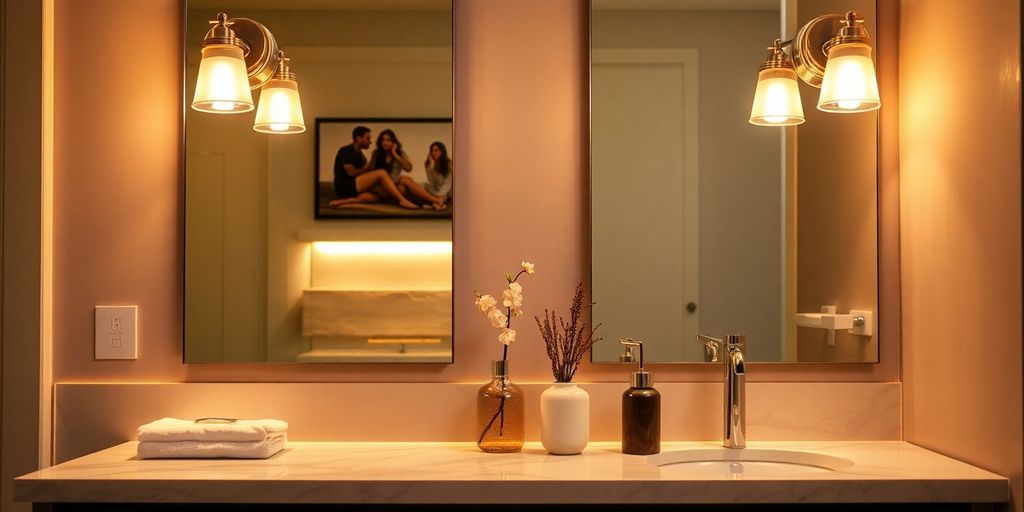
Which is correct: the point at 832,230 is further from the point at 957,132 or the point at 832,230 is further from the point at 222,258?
the point at 222,258

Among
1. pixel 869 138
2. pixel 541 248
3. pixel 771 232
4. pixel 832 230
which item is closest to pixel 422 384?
pixel 541 248

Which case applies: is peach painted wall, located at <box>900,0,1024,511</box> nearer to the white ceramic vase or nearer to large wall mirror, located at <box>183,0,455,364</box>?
the white ceramic vase

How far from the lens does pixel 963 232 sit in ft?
5.55

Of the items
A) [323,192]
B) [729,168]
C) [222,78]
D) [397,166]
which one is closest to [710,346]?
[729,168]

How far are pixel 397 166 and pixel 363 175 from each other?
7 cm

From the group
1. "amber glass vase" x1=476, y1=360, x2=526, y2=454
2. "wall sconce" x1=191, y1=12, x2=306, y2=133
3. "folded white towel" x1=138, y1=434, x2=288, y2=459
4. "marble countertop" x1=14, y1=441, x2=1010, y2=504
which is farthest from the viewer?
"wall sconce" x1=191, y1=12, x2=306, y2=133

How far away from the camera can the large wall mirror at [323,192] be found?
6.43 ft

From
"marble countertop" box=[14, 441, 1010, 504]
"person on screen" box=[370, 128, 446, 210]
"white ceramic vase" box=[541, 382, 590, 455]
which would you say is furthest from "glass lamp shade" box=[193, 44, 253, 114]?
"white ceramic vase" box=[541, 382, 590, 455]

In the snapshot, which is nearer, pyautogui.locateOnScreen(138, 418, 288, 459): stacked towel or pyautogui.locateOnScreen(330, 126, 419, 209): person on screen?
pyautogui.locateOnScreen(138, 418, 288, 459): stacked towel

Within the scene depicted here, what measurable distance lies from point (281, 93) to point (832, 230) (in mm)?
1222

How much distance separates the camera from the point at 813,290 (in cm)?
199

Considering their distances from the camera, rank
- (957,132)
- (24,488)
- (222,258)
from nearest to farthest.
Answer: (24,488)
(957,132)
(222,258)

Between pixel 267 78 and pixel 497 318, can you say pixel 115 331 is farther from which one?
pixel 497 318

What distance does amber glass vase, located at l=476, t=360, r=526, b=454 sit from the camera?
1823mm
